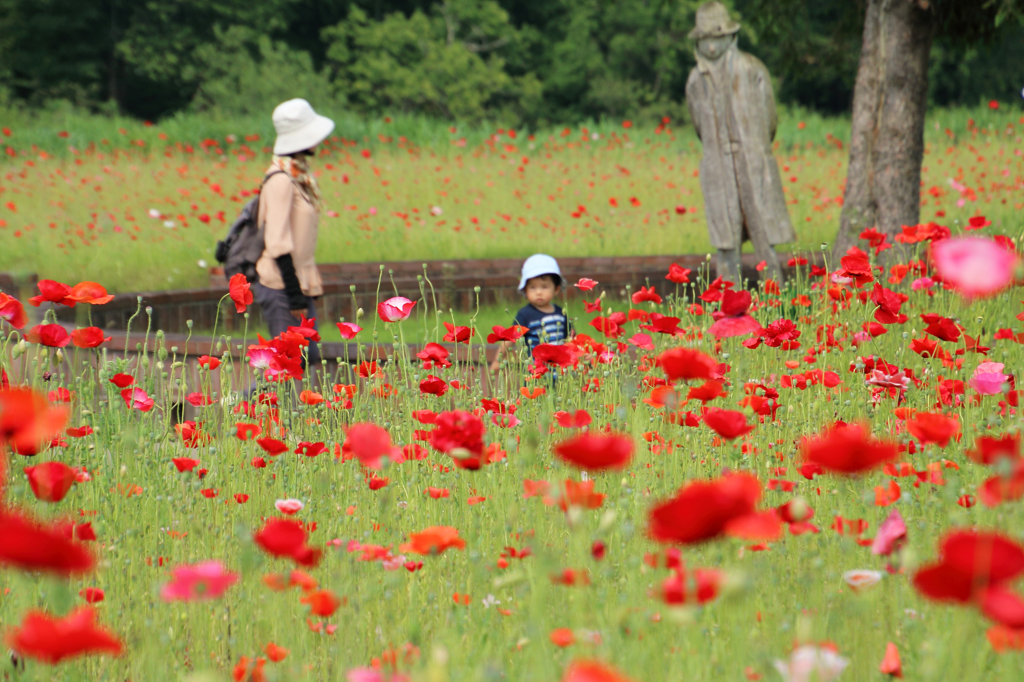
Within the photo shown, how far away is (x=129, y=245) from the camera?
8.86m

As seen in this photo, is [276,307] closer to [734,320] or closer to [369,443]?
[734,320]

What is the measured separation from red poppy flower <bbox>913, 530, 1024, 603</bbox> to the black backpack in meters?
3.91

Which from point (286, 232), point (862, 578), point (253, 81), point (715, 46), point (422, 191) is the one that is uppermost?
point (253, 81)

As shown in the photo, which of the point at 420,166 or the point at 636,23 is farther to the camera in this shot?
the point at 636,23

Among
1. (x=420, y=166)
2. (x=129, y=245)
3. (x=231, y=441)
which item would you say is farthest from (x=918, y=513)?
(x=420, y=166)

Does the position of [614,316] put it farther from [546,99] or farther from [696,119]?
[546,99]

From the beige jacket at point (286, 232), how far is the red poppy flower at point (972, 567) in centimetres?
374

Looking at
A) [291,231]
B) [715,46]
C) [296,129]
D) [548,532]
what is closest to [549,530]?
[548,532]

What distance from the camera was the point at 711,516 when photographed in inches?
39.1

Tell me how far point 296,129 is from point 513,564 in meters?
3.04

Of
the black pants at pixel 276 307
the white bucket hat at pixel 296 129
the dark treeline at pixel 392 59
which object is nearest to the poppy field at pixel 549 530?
the black pants at pixel 276 307

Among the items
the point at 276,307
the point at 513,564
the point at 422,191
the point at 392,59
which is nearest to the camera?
the point at 513,564

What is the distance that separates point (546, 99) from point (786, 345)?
2857 centimetres

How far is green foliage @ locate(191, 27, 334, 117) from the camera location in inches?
890
